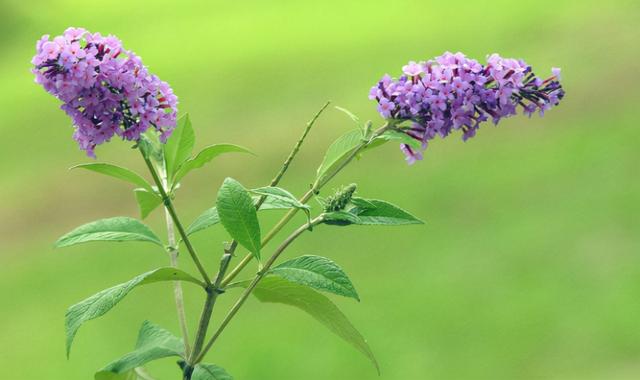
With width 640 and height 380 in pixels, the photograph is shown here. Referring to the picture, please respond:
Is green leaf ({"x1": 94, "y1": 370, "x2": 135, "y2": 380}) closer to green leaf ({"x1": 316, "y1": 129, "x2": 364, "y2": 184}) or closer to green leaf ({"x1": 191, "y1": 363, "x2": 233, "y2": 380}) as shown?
green leaf ({"x1": 191, "y1": 363, "x2": 233, "y2": 380})

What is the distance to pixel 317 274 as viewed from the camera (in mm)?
641

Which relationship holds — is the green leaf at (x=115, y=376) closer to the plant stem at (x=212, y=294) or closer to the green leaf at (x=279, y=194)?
the plant stem at (x=212, y=294)

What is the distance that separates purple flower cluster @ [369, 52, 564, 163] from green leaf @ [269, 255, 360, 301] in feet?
0.42

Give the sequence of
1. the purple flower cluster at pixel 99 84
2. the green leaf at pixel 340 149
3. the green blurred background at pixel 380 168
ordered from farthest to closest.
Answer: the green blurred background at pixel 380 168 < the green leaf at pixel 340 149 < the purple flower cluster at pixel 99 84

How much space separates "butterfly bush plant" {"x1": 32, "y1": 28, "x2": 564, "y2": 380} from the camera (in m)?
0.62

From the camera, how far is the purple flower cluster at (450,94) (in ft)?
2.16

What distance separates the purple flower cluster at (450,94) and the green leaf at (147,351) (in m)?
0.26

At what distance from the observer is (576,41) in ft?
13.5

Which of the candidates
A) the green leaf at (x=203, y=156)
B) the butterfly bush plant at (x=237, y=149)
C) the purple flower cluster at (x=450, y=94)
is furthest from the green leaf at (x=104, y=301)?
the purple flower cluster at (x=450, y=94)

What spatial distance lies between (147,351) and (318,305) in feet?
0.47

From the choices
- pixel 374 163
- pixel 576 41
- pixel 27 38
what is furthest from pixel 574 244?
pixel 27 38

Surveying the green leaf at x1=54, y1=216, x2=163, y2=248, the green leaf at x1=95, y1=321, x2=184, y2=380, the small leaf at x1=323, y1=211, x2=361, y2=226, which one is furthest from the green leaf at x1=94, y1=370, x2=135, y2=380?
the small leaf at x1=323, y1=211, x2=361, y2=226

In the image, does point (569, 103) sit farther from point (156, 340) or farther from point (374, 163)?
point (156, 340)

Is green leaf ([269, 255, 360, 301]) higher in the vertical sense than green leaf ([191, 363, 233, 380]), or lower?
higher
